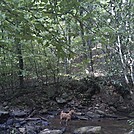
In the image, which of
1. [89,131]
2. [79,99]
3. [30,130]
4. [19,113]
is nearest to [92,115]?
[79,99]

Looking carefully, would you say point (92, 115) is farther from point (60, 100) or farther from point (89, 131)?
point (89, 131)

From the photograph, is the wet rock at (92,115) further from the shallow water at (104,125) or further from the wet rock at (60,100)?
the wet rock at (60,100)

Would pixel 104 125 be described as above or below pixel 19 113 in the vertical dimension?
below

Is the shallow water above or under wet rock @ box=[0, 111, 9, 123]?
under

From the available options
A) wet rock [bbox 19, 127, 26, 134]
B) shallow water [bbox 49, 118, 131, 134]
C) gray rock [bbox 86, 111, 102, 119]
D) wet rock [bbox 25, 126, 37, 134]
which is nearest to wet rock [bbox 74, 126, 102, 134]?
shallow water [bbox 49, 118, 131, 134]

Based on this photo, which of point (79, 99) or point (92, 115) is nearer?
point (92, 115)

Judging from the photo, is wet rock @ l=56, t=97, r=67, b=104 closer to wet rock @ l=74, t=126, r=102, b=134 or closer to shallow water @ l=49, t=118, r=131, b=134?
shallow water @ l=49, t=118, r=131, b=134

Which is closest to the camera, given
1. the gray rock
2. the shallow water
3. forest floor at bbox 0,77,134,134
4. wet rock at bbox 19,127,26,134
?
wet rock at bbox 19,127,26,134

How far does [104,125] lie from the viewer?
10.3 m

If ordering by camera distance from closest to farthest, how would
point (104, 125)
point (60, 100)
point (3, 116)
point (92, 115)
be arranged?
point (104, 125), point (3, 116), point (92, 115), point (60, 100)

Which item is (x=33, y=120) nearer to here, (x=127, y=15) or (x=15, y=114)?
(x=15, y=114)

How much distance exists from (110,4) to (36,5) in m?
9.93

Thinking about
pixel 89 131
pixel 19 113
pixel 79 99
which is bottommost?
pixel 89 131

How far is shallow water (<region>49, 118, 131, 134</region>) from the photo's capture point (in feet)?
30.8
